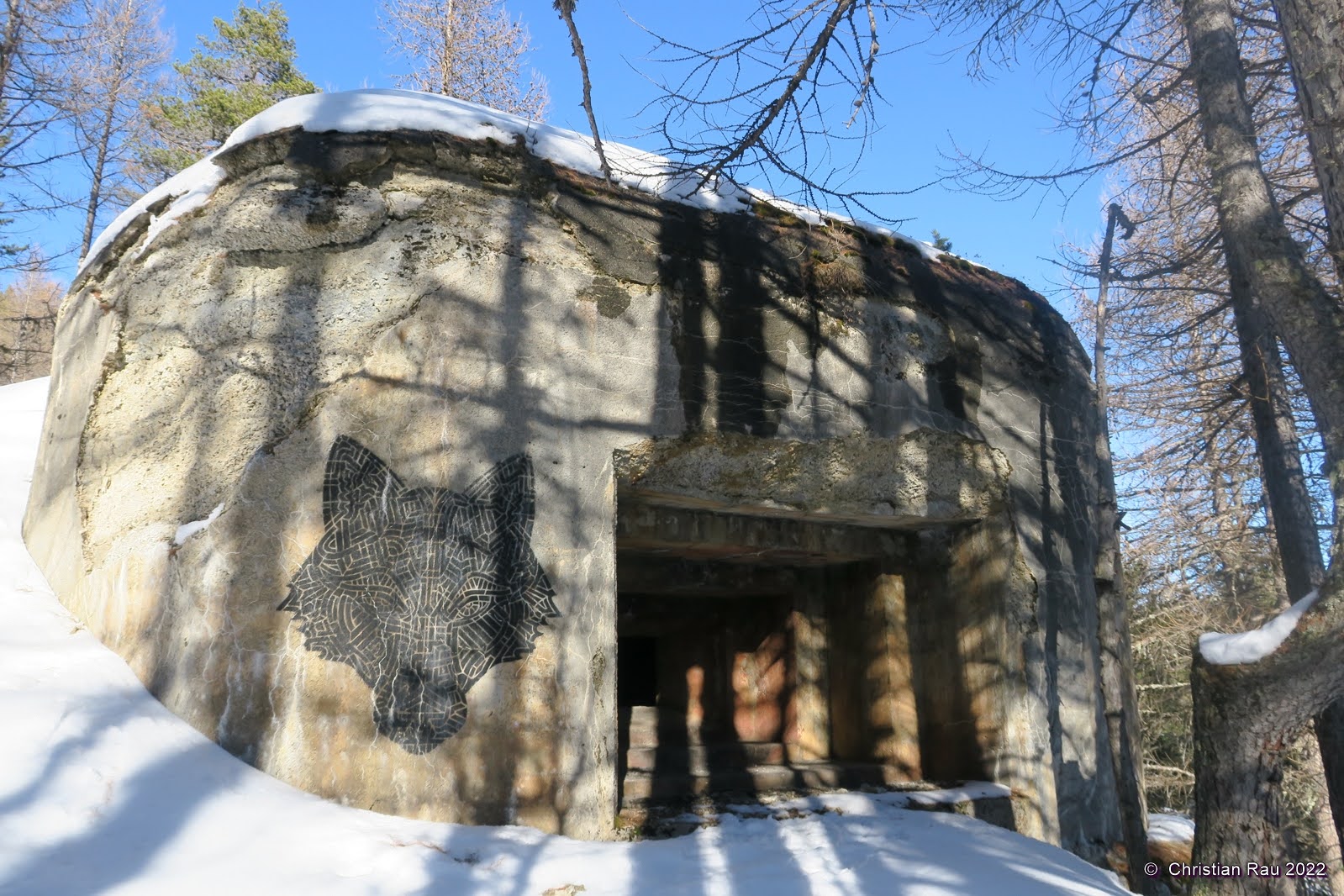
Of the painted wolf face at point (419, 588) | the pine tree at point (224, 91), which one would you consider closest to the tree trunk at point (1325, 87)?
the painted wolf face at point (419, 588)

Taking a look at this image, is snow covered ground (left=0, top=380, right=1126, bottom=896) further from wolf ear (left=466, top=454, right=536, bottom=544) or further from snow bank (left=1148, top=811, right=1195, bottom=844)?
snow bank (left=1148, top=811, right=1195, bottom=844)

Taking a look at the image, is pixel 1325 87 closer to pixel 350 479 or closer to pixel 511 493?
pixel 511 493

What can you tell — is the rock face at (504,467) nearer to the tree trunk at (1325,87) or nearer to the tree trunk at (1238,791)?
the tree trunk at (1238,791)

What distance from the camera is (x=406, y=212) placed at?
4.76 meters

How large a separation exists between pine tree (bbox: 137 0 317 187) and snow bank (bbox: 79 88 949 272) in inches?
495

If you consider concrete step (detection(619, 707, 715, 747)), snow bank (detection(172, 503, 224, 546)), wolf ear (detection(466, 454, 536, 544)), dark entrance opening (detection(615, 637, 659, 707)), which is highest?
wolf ear (detection(466, 454, 536, 544))

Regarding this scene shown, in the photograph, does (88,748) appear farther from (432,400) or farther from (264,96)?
→ (264,96)

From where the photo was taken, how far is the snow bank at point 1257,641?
3.63 meters

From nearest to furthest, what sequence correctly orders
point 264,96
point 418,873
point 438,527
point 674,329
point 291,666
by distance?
point 418,873, point 291,666, point 438,527, point 674,329, point 264,96

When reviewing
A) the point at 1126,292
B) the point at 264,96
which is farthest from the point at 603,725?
the point at 264,96

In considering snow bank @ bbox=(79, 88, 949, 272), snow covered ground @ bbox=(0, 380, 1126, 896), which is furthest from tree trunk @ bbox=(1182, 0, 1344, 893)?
snow bank @ bbox=(79, 88, 949, 272)

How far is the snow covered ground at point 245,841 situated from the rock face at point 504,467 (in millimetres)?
189

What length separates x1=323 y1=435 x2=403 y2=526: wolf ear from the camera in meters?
4.25

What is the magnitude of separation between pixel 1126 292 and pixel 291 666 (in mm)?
8089
